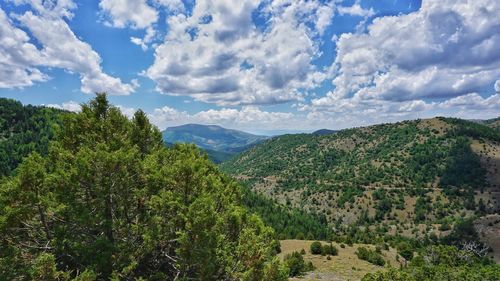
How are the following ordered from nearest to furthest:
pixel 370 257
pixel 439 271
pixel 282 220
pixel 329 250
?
pixel 439 271
pixel 370 257
pixel 329 250
pixel 282 220

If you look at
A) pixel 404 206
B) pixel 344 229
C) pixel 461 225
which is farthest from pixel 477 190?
pixel 344 229

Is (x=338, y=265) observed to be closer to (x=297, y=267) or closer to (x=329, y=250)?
(x=329, y=250)

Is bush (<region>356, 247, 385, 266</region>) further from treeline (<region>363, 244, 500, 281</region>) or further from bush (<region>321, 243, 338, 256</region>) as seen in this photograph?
treeline (<region>363, 244, 500, 281</region>)

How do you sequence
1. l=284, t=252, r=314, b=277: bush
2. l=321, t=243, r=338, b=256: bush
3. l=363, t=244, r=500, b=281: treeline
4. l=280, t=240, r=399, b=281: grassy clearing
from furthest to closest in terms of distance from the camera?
l=321, t=243, r=338, b=256: bush → l=280, t=240, r=399, b=281: grassy clearing → l=284, t=252, r=314, b=277: bush → l=363, t=244, r=500, b=281: treeline

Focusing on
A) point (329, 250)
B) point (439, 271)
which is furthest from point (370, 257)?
point (439, 271)

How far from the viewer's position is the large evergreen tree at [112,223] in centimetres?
1652

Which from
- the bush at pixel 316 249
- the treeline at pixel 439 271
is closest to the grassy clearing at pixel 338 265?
the bush at pixel 316 249

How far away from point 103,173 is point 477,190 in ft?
728

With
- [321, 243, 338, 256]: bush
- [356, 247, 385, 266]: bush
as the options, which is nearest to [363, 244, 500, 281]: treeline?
[356, 247, 385, 266]: bush

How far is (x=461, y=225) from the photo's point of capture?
461 ft

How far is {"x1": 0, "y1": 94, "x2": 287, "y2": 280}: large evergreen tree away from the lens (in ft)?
54.2

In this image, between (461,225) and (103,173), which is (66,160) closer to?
(103,173)

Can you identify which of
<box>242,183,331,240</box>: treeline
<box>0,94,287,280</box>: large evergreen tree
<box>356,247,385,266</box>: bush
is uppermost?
<box>0,94,287,280</box>: large evergreen tree

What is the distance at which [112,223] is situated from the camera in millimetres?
18484
